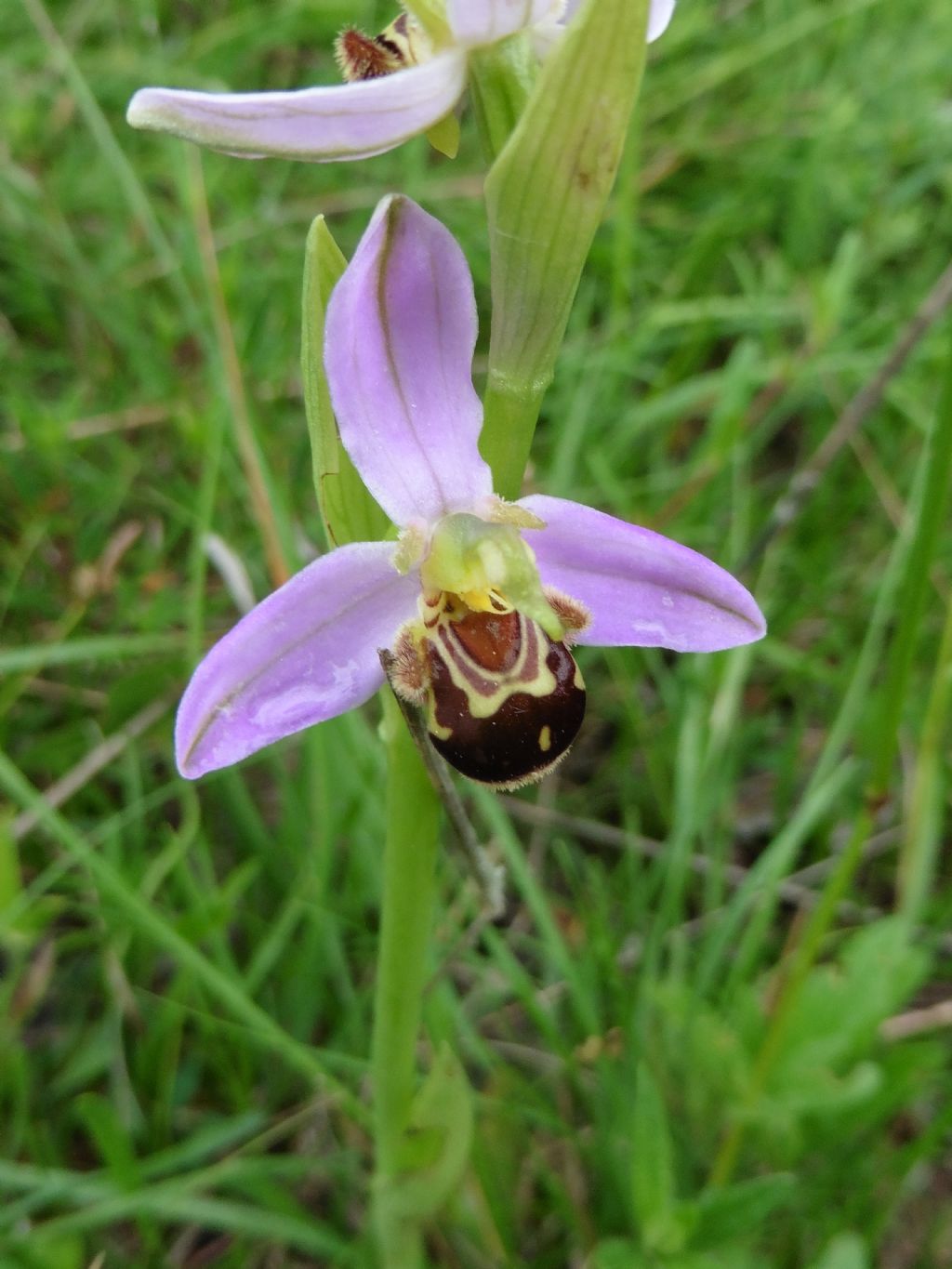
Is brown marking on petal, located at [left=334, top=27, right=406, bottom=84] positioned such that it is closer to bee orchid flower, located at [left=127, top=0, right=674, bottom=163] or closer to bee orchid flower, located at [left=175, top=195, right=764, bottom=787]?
bee orchid flower, located at [left=127, top=0, right=674, bottom=163]

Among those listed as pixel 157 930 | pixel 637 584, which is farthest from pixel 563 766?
pixel 637 584

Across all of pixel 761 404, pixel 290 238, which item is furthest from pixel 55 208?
pixel 761 404

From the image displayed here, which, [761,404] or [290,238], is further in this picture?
[290,238]

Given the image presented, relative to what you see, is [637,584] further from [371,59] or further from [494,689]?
[371,59]

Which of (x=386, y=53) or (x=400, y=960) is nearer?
(x=386, y=53)

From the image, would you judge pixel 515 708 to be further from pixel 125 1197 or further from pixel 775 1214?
pixel 775 1214

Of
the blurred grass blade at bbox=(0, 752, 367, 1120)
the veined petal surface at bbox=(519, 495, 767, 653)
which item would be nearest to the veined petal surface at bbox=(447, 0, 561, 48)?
the veined petal surface at bbox=(519, 495, 767, 653)
